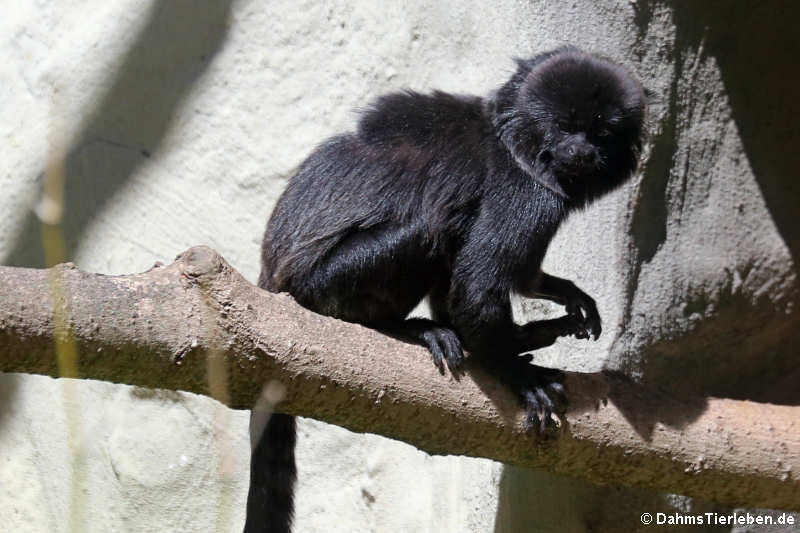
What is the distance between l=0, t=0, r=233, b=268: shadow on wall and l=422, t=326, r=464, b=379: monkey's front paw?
96.8 inches

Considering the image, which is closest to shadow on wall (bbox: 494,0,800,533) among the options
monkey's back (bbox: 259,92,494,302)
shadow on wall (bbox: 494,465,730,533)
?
shadow on wall (bbox: 494,465,730,533)

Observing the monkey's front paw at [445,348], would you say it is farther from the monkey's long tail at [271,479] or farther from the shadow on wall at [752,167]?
the shadow on wall at [752,167]

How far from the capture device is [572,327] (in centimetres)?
374

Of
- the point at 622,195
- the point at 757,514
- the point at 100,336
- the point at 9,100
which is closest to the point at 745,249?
the point at 622,195

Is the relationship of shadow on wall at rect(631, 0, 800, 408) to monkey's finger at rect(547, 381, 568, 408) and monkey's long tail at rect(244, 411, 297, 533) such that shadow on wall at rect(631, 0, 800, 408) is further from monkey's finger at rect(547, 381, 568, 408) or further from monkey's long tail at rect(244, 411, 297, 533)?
monkey's long tail at rect(244, 411, 297, 533)

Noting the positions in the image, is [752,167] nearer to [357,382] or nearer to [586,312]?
[586,312]

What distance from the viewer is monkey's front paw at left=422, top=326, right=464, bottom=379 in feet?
10.4

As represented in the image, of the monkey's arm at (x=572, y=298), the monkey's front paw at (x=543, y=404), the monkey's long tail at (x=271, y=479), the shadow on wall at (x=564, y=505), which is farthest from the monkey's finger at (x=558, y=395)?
the shadow on wall at (x=564, y=505)

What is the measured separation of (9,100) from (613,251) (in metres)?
3.45

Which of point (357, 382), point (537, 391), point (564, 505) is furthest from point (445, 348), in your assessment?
point (564, 505)

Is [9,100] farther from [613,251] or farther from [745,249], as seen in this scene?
[745,249]

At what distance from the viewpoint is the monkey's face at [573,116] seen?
11.6 feet

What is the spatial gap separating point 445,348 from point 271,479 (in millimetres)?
768

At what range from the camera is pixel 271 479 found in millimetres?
3412
